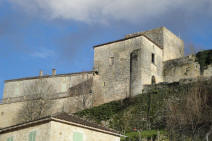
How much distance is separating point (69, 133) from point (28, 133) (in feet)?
7.24

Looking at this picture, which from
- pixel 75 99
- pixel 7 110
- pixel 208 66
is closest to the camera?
pixel 208 66

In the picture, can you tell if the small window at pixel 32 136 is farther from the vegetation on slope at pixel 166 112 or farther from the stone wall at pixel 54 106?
the stone wall at pixel 54 106

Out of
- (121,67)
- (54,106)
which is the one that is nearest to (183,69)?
(121,67)

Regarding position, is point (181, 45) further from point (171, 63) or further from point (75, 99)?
point (75, 99)

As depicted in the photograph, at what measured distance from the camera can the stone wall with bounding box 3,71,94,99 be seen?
132ft

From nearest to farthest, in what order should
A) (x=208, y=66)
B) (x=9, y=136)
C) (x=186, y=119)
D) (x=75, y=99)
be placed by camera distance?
(x=9, y=136), (x=186, y=119), (x=208, y=66), (x=75, y=99)

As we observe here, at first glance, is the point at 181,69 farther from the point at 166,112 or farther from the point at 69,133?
the point at 69,133

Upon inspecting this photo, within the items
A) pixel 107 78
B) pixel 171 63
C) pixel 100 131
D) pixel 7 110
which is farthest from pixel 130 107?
pixel 7 110

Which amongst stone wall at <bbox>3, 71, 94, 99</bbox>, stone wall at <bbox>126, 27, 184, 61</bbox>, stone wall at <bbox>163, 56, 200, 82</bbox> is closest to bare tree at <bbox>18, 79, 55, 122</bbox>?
stone wall at <bbox>3, 71, 94, 99</bbox>

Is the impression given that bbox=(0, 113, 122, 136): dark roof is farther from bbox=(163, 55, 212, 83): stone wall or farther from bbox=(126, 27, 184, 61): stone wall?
bbox=(126, 27, 184, 61): stone wall

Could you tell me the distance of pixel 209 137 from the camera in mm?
25500

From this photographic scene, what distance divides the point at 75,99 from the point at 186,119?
47.9 ft

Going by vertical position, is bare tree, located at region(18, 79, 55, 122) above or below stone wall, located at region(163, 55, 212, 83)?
below

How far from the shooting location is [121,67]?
37.9 metres
